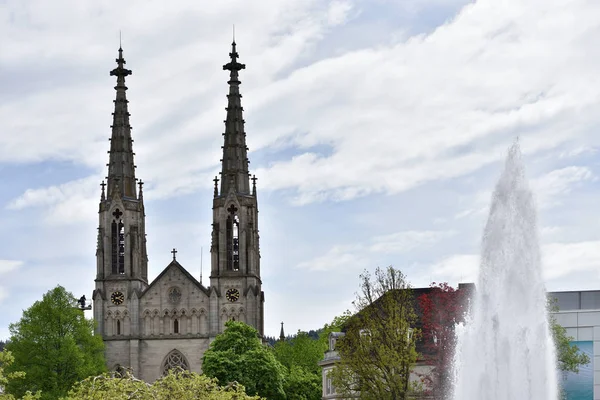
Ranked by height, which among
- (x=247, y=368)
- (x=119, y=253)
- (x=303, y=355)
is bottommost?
(x=303, y=355)

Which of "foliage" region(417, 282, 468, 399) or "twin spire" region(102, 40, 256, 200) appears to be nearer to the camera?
"foliage" region(417, 282, 468, 399)

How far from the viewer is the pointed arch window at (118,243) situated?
126562 millimetres

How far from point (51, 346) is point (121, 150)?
31.0 metres

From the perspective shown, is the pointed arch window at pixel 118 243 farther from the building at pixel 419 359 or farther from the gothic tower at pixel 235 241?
the building at pixel 419 359

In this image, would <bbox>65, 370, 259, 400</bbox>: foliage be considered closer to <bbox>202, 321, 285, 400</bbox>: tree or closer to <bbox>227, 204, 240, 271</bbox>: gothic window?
<bbox>202, 321, 285, 400</bbox>: tree

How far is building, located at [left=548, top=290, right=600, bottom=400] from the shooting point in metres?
82.2

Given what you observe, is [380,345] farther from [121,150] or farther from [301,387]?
[121,150]

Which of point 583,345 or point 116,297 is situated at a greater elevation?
point 116,297

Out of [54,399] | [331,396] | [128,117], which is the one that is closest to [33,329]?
[54,399]

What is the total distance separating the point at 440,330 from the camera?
7656 centimetres

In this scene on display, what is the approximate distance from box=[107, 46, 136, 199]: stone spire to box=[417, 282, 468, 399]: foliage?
51642 millimetres

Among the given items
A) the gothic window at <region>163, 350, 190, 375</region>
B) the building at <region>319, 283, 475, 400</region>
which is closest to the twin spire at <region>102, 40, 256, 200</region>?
the gothic window at <region>163, 350, 190, 375</region>

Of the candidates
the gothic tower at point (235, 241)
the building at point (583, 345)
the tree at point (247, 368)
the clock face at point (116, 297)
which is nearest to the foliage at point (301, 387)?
the tree at point (247, 368)

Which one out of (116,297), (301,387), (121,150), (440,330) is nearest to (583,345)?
(440,330)
